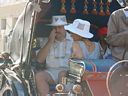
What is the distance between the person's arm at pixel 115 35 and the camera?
4.88 metres

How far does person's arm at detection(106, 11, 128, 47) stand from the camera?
4.88 m

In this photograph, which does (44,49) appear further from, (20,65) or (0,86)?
(0,86)

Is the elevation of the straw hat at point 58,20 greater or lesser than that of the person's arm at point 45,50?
greater

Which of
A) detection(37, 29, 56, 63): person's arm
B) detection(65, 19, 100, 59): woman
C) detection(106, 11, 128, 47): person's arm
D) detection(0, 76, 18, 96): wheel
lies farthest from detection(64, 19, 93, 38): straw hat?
detection(0, 76, 18, 96): wheel

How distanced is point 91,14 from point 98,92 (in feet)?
7.39

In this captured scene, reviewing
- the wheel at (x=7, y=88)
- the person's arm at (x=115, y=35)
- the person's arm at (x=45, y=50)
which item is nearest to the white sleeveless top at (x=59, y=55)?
the person's arm at (x=45, y=50)

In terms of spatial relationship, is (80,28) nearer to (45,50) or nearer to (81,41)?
(81,41)

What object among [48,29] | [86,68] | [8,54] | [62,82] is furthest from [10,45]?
[86,68]

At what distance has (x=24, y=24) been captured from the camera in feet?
19.2

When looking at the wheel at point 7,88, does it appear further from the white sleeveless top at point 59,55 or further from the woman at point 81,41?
the woman at point 81,41

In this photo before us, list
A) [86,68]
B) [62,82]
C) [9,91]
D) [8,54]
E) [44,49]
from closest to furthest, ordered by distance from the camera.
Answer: [86,68]
[62,82]
[44,49]
[9,91]
[8,54]

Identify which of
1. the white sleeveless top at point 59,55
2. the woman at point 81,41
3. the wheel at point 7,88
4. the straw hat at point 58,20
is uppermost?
the straw hat at point 58,20

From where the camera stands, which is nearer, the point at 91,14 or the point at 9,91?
the point at 9,91

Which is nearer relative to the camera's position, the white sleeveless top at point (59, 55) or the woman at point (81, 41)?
the woman at point (81, 41)
